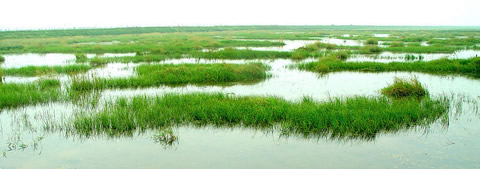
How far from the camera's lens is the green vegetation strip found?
1362 cm

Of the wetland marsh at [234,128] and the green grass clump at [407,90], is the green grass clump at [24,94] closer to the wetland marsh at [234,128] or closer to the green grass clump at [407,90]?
the wetland marsh at [234,128]

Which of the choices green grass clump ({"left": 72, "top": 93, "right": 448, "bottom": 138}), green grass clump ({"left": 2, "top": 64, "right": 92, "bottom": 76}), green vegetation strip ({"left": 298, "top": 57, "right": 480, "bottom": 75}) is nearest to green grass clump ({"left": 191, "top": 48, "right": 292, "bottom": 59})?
green vegetation strip ({"left": 298, "top": 57, "right": 480, "bottom": 75})

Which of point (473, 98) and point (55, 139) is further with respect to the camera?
point (473, 98)

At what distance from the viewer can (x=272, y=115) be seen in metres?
6.99

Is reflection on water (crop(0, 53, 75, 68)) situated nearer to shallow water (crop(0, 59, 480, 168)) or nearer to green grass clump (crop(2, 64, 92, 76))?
green grass clump (crop(2, 64, 92, 76))

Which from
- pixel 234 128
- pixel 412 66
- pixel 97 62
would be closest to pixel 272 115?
pixel 234 128

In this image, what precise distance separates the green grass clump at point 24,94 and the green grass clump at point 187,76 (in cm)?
147

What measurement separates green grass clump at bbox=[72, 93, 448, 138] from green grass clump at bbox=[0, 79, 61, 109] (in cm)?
223

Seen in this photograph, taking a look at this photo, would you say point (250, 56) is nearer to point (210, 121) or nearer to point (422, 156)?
point (210, 121)

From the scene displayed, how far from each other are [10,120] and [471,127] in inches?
367

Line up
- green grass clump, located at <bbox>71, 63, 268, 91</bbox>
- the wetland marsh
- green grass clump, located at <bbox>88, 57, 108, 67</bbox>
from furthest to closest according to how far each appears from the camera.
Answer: green grass clump, located at <bbox>88, 57, 108, 67</bbox>
green grass clump, located at <bbox>71, 63, 268, 91</bbox>
the wetland marsh

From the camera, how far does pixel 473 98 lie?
8945 mm

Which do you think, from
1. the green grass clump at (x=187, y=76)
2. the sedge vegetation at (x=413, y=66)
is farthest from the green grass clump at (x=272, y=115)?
the sedge vegetation at (x=413, y=66)

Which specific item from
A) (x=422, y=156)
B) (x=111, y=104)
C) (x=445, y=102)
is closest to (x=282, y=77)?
(x=445, y=102)
